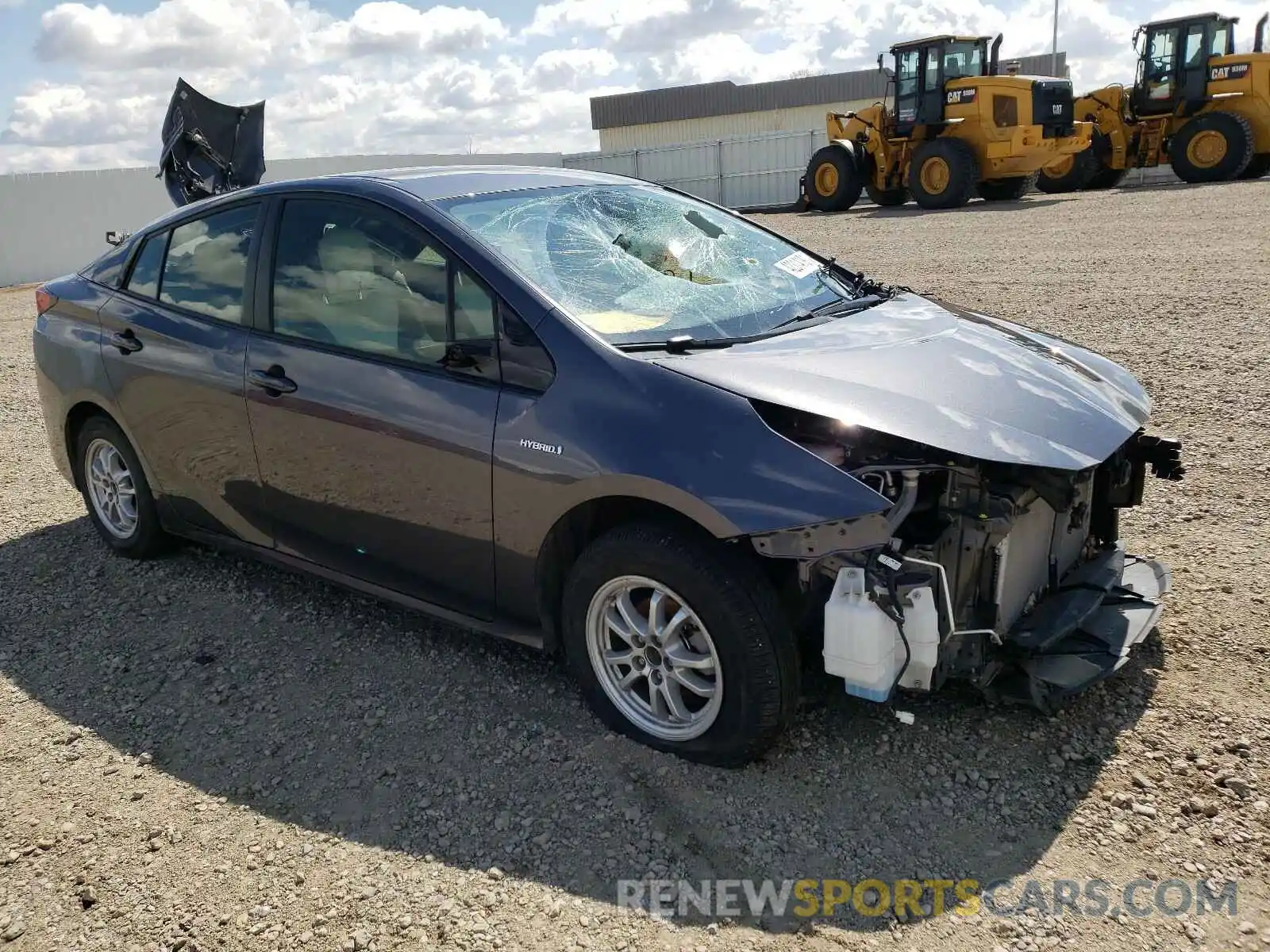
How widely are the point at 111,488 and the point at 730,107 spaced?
40261 millimetres

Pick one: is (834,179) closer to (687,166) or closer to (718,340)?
(687,166)

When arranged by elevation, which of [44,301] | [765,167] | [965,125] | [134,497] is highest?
[965,125]

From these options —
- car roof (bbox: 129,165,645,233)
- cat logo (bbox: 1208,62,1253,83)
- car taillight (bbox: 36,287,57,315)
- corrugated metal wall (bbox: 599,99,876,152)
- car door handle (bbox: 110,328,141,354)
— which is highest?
corrugated metal wall (bbox: 599,99,876,152)

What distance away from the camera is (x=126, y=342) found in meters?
4.48

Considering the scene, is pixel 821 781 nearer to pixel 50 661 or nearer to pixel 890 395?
pixel 890 395

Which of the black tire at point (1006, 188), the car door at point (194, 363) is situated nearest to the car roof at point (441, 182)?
the car door at point (194, 363)

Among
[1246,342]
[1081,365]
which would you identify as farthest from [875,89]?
[1081,365]

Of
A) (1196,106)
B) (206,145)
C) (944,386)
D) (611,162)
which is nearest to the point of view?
(944,386)

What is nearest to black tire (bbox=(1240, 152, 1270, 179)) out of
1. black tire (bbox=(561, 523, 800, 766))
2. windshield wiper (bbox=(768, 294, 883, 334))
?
windshield wiper (bbox=(768, 294, 883, 334))

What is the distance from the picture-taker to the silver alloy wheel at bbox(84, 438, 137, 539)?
488 centimetres

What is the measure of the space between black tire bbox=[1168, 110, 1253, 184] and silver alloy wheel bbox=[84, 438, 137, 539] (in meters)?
20.5

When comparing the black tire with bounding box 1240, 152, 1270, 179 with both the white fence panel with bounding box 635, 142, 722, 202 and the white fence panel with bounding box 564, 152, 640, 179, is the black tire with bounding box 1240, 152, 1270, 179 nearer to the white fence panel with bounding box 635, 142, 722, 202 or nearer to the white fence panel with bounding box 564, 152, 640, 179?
the white fence panel with bounding box 635, 142, 722, 202

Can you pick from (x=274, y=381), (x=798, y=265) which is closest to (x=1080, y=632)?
(x=798, y=265)

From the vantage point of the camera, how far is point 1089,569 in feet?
11.6
